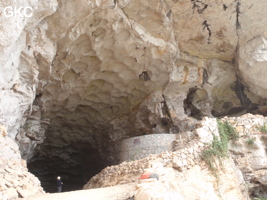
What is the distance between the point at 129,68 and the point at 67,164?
338 inches

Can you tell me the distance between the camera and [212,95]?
42.0 ft

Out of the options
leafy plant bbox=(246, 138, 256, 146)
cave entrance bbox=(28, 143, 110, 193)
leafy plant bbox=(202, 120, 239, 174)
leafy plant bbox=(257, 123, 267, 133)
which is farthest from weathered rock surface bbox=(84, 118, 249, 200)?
cave entrance bbox=(28, 143, 110, 193)

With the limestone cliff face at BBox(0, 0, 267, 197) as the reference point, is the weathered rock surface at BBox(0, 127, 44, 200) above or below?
below

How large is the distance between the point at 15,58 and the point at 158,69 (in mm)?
6432

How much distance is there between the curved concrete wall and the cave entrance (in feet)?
20.6

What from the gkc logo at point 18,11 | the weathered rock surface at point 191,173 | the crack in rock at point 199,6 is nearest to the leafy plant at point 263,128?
the weathered rock surface at point 191,173

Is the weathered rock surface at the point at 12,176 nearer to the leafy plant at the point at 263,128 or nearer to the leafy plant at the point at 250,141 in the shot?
the leafy plant at the point at 250,141

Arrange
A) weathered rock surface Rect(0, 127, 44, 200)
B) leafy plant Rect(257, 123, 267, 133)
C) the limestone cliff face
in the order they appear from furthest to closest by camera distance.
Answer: leafy plant Rect(257, 123, 267, 133)
the limestone cliff face
weathered rock surface Rect(0, 127, 44, 200)

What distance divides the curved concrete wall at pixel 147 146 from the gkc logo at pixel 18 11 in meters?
5.24

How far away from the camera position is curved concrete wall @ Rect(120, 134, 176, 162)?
27.6 feet

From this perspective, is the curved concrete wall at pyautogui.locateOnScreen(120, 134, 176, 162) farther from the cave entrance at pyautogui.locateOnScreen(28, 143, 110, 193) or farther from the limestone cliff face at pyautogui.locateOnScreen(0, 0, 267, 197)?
the cave entrance at pyautogui.locateOnScreen(28, 143, 110, 193)

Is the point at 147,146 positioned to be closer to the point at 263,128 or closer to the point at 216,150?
the point at 216,150

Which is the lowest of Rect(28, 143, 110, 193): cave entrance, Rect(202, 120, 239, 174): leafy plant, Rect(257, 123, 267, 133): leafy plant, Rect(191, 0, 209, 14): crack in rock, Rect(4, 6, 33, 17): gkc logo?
Rect(28, 143, 110, 193): cave entrance

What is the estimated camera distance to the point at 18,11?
561 cm
